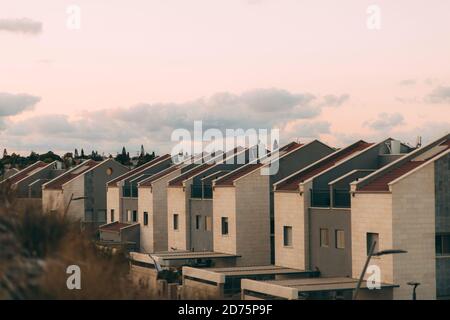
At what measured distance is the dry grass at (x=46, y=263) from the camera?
25000 mm

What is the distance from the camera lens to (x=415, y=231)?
47156mm

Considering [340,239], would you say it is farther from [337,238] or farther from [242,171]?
[242,171]

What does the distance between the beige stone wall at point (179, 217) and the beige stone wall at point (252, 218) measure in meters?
10.1

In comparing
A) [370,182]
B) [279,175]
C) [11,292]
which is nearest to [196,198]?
[279,175]

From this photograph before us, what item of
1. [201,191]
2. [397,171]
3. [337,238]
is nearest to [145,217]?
[201,191]

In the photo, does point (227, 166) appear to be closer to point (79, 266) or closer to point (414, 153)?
point (414, 153)

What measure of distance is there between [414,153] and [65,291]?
29677mm

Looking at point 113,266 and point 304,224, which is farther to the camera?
point 304,224

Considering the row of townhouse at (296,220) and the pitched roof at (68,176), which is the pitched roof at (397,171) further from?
the pitched roof at (68,176)

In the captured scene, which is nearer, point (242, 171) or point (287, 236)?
point (287, 236)

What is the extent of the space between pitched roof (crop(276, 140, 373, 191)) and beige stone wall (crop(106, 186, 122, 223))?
32.0m

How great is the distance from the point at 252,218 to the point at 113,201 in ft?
90.0

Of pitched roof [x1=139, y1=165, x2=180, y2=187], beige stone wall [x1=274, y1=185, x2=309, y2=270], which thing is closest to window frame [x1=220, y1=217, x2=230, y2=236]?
beige stone wall [x1=274, y1=185, x2=309, y2=270]

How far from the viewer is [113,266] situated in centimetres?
2914
